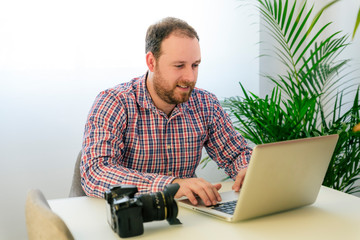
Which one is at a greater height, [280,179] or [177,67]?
[177,67]

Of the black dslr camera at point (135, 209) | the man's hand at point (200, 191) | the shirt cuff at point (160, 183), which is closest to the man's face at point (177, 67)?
the shirt cuff at point (160, 183)

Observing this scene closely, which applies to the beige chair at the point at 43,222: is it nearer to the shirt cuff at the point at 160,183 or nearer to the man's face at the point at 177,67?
the shirt cuff at the point at 160,183

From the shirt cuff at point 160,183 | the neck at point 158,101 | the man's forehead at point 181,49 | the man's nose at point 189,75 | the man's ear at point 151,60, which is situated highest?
the man's forehead at point 181,49

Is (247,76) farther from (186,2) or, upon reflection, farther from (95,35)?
(95,35)

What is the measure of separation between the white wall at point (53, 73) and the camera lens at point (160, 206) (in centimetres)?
→ 176

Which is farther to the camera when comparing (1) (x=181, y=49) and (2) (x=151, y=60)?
(2) (x=151, y=60)

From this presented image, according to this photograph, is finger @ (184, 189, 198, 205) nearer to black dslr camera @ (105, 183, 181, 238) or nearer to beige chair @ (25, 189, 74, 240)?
black dslr camera @ (105, 183, 181, 238)

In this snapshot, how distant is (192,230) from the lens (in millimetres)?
1214

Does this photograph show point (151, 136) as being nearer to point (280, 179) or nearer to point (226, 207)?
point (226, 207)

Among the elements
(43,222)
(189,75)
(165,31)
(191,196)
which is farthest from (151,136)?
(43,222)

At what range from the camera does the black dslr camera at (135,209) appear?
3.74ft

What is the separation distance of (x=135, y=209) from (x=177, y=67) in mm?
941

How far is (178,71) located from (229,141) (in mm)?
417

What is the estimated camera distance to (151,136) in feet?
6.56
